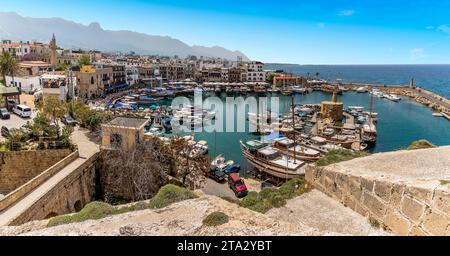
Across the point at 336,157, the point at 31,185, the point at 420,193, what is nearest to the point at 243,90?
the point at 31,185

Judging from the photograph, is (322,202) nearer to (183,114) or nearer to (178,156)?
(178,156)

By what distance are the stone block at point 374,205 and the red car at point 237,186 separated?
54.0 ft

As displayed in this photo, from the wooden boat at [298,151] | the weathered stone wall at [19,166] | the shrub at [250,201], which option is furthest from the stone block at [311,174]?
the wooden boat at [298,151]

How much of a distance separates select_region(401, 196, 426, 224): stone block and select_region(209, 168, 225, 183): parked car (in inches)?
833

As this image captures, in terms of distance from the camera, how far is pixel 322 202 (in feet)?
32.4

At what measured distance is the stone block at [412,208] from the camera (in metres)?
5.74

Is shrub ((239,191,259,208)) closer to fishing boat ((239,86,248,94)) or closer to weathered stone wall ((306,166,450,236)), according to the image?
weathered stone wall ((306,166,450,236))

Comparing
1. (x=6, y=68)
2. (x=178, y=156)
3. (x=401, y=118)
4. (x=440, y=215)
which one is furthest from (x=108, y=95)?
(x=440, y=215)

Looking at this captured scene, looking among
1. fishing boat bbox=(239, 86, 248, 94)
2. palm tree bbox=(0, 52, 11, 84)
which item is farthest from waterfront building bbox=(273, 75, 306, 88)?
palm tree bbox=(0, 52, 11, 84)

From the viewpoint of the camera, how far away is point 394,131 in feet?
159

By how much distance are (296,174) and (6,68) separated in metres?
44.5

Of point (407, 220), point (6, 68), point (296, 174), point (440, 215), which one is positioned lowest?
point (296, 174)

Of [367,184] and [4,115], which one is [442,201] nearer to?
[367,184]

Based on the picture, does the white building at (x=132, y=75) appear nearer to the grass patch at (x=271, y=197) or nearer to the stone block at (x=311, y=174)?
the stone block at (x=311, y=174)
